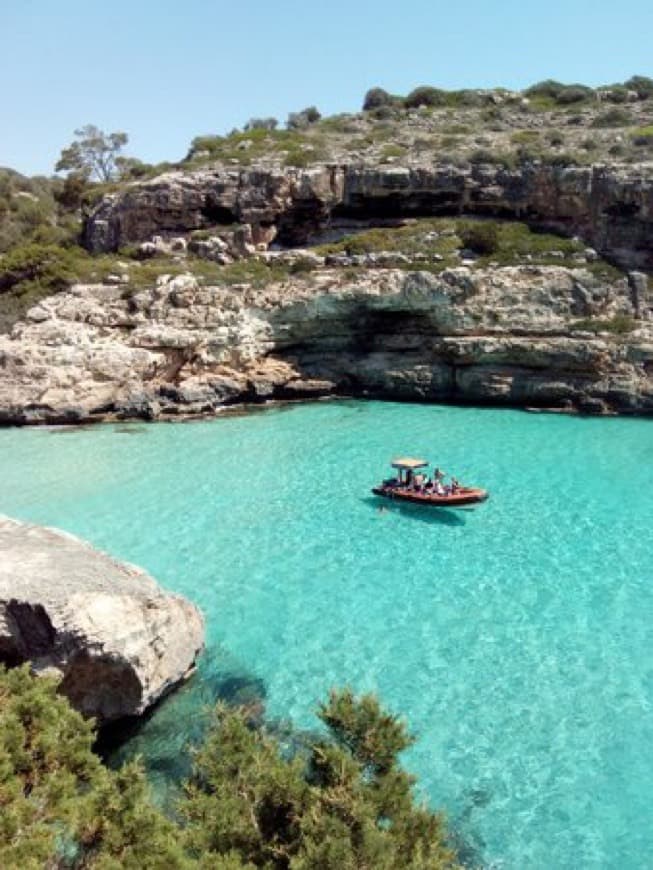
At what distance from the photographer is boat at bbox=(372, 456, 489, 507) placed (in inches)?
727

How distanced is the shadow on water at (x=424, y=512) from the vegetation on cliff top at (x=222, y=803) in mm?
12392

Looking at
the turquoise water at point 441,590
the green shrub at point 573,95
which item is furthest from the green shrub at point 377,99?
the turquoise water at point 441,590

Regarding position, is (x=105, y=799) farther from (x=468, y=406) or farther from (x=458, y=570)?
(x=468, y=406)

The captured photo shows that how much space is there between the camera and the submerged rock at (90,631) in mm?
9141

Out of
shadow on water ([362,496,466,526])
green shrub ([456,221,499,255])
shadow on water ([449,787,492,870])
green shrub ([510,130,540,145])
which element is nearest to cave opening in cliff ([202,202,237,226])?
green shrub ([456,221,499,255])

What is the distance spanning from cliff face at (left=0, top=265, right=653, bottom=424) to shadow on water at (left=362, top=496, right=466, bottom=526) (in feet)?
46.6

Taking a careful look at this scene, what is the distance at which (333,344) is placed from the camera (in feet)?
116

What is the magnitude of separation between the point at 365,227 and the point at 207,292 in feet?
40.9

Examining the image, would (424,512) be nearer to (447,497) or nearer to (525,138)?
(447,497)

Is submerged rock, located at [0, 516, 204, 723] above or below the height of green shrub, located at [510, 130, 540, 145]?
below

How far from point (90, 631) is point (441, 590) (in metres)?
7.39

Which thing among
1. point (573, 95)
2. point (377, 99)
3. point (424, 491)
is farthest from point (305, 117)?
point (424, 491)

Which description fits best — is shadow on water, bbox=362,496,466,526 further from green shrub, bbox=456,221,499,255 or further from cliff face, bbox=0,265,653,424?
green shrub, bbox=456,221,499,255

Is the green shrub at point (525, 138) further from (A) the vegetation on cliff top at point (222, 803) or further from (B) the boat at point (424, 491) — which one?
(A) the vegetation on cliff top at point (222, 803)
